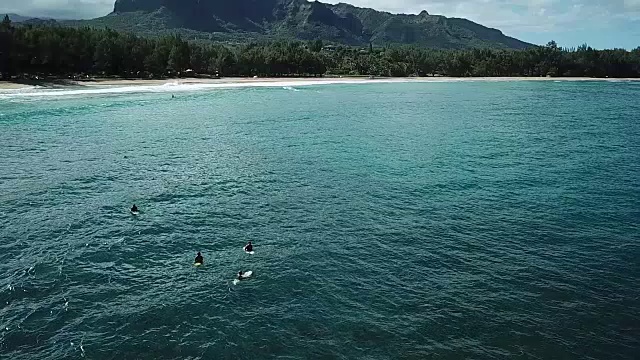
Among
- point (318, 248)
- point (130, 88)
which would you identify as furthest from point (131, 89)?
point (318, 248)

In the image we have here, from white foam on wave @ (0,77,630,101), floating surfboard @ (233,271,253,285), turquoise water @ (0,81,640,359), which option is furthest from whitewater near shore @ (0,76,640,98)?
floating surfboard @ (233,271,253,285)

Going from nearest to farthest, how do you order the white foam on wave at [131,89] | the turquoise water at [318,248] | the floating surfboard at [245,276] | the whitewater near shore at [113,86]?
the turquoise water at [318,248] → the floating surfboard at [245,276] → the white foam on wave at [131,89] → the whitewater near shore at [113,86]

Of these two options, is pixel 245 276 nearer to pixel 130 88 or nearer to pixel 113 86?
pixel 130 88

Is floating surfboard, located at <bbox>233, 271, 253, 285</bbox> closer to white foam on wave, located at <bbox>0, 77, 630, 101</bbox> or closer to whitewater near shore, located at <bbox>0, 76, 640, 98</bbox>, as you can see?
white foam on wave, located at <bbox>0, 77, 630, 101</bbox>

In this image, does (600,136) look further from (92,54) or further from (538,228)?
(92,54)

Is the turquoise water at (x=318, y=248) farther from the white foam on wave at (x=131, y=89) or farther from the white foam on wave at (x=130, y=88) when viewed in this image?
the white foam on wave at (x=131, y=89)

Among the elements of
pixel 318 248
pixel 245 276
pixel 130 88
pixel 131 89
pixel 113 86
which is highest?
pixel 113 86

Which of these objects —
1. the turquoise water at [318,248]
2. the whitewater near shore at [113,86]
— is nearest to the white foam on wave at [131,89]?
the whitewater near shore at [113,86]

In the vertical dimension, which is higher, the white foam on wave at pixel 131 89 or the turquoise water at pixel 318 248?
the white foam on wave at pixel 131 89
